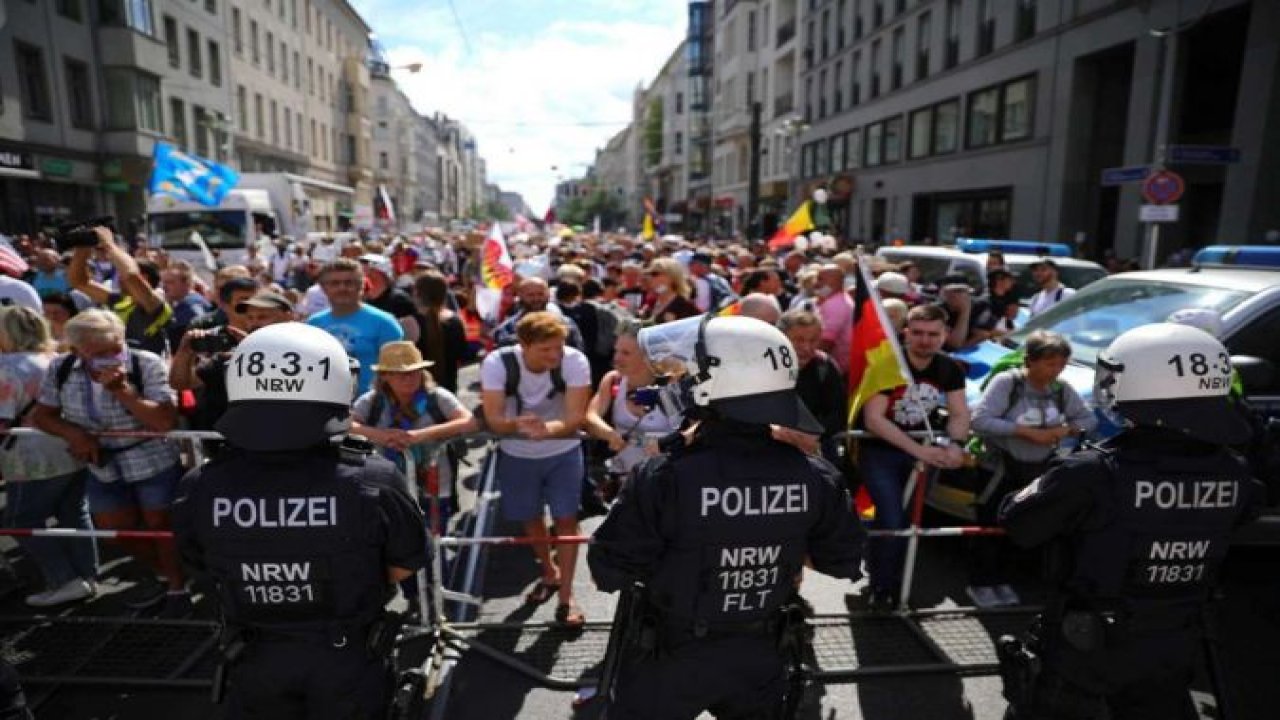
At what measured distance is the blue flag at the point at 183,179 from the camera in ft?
37.8

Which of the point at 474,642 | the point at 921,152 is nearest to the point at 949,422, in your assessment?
the point at 474,642

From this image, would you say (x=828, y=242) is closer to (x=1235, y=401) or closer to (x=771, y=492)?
(x=1235, y=401)

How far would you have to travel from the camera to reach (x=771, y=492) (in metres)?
2.44

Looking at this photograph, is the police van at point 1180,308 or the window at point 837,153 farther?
the window at point 837,153

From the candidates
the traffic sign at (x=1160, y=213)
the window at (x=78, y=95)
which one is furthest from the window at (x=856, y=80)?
the window at (x=78, y=95)

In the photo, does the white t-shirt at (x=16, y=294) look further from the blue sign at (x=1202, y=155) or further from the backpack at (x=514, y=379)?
the blue sign at (x=1202, y=155)

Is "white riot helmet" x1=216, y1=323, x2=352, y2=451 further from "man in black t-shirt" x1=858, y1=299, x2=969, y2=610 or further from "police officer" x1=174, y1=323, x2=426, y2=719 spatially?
"man in black t-shirt" x1=858, y1=299, x2=969, y2=610

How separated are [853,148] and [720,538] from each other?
36.9 meters

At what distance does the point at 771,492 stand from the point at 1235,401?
230cm

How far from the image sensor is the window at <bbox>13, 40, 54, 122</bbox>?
72.3 ft

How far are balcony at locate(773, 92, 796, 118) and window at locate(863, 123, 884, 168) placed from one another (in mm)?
10366

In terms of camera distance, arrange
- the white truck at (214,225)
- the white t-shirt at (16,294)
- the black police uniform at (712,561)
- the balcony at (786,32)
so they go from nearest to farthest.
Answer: the black police uniform at (712,561) → the white t-shirt at (16,294) → the white truck at (214,225) → the balcony at (786,32)

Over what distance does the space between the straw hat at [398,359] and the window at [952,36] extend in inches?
1075

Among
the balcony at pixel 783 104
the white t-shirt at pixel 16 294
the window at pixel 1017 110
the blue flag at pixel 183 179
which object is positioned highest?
the balcony at pixel 783 104
